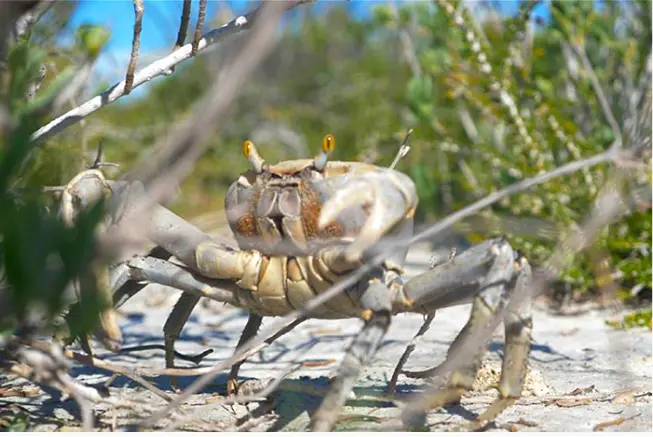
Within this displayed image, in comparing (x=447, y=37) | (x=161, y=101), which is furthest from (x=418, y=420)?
(x=161, y=101)

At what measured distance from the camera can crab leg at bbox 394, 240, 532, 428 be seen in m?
→ 2.06

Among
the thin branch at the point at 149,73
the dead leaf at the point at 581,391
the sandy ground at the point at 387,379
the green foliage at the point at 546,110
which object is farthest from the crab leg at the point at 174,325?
the green foliage at the point at 546,110

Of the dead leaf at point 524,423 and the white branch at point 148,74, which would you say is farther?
the white branch at point 148,74

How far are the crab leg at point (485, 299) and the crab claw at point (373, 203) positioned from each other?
17 cm

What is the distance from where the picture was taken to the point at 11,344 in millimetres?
1851

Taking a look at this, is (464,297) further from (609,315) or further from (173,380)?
(609,315)

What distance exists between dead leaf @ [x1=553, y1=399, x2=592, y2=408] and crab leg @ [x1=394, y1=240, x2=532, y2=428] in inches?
11.9

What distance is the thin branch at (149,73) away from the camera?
238cm

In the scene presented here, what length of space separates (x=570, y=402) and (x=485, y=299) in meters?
0.55

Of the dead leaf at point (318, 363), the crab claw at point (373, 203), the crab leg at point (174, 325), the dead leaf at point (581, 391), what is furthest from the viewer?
the dead leaf at point (318, 363)

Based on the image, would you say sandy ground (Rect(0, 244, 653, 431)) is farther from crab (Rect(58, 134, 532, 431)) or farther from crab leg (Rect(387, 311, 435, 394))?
crab (Rect(58, 134, 532, 431))

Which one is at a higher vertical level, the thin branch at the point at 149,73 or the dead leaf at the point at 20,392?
the thin branch at the point at 149,73

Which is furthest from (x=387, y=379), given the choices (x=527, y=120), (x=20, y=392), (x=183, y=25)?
(x=527, y=120)

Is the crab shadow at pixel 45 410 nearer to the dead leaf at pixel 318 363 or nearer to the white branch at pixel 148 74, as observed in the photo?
the white branch at pixel 148 74
